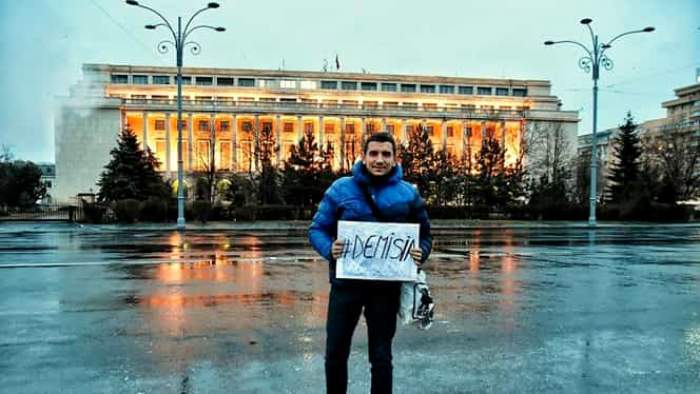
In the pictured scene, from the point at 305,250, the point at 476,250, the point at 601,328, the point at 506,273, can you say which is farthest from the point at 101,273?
the point at 476,250

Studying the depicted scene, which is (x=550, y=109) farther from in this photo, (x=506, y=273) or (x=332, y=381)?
(x=332, y=381)

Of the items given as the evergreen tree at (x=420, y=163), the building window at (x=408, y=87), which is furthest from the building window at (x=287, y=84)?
the evergreen tree at (x=420, y=163)

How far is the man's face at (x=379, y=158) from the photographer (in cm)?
356

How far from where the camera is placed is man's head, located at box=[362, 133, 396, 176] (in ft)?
11.7

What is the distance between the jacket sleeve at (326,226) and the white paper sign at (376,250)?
0.42 ft

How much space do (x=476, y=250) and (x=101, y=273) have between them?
10551 mm

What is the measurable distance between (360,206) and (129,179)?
140ft

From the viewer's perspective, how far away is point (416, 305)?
3.63m

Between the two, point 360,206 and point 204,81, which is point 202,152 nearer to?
point 204,81

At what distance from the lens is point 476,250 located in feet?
52.9

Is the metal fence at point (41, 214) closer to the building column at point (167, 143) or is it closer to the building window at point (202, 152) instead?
the building window at point (202, 152)

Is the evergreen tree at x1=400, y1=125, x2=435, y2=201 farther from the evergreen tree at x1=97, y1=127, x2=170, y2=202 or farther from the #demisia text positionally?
the #demisia text

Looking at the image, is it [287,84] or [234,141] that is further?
[287,84]

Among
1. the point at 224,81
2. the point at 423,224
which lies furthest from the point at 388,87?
the point at 423,224
